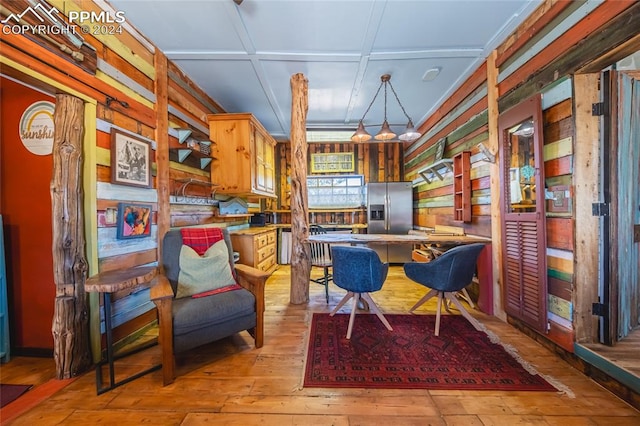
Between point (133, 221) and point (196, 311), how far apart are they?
3.66ft

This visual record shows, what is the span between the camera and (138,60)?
2.29 metres

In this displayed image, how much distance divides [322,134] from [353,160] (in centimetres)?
110

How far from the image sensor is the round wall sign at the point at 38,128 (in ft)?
6.12

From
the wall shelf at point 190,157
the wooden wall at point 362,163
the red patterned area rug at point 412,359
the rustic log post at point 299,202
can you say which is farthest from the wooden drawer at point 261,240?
the red patterned area rug at point 412,359

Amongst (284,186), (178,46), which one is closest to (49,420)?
(178,46)

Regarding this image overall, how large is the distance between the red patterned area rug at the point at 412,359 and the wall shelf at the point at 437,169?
2.15 meters

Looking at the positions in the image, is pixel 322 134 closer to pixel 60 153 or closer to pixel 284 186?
pixel 284 186

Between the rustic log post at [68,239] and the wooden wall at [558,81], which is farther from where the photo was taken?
the rustic log post at [68,239]

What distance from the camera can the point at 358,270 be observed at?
221 centimetres

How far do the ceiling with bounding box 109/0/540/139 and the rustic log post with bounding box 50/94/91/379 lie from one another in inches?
45.3

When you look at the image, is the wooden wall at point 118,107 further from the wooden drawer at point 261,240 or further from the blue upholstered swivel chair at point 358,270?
the blue upholstered swivel chair at point 358,270

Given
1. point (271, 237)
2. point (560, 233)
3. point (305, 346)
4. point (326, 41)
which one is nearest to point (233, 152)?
point (271, 237)

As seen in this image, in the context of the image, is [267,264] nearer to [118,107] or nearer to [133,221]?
[133,221]

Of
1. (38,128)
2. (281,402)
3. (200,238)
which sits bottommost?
(281,402)
